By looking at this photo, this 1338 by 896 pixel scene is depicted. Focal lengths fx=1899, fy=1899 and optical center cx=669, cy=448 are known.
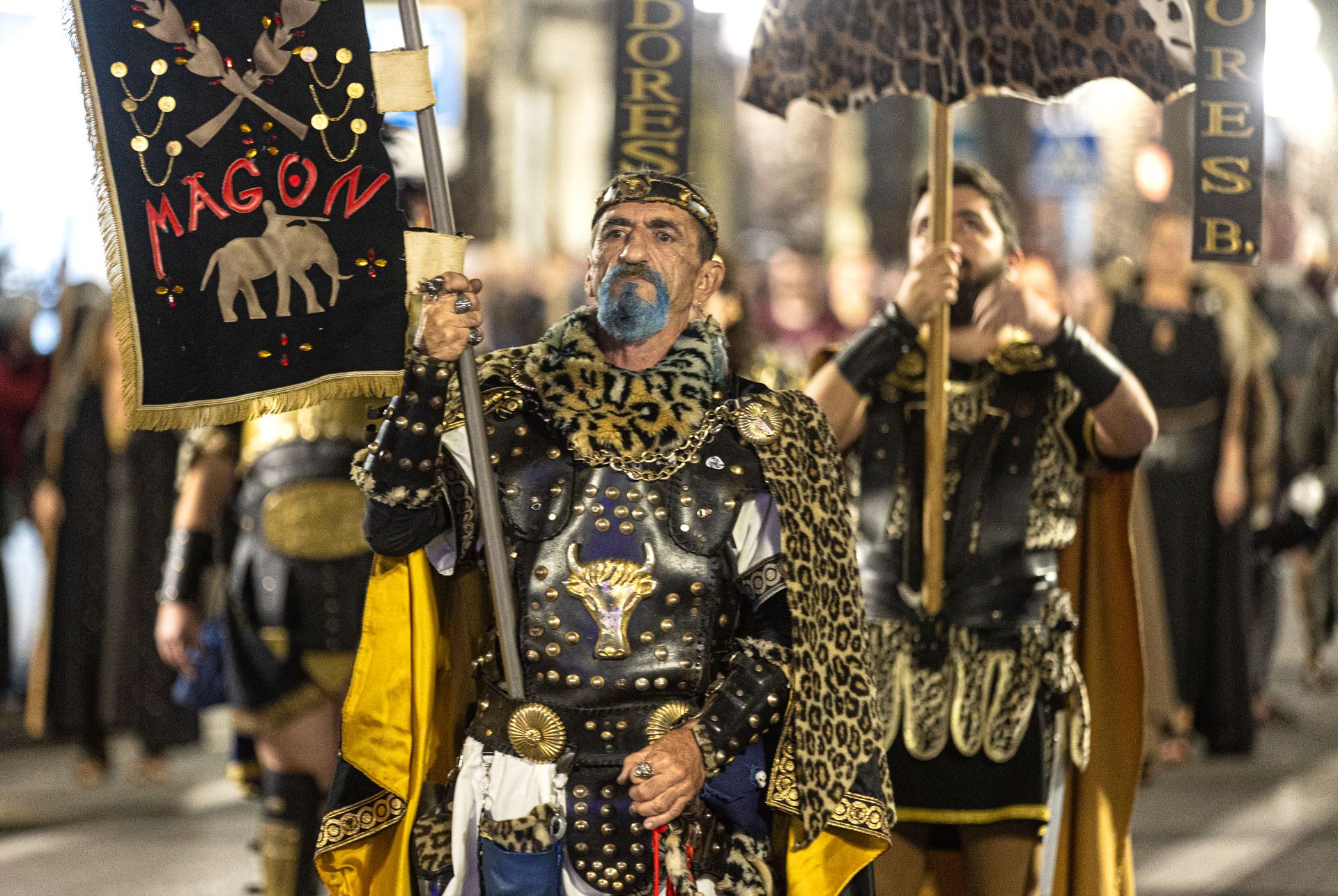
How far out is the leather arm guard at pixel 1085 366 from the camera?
444 centimetres

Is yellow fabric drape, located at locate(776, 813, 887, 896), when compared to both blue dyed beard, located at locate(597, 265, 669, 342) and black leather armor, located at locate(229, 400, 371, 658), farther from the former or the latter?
black leather armor, located at locate(229, 400, 371, 658)

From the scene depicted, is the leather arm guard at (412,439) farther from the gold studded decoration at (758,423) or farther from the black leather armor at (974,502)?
the black leather armor at (974,502)

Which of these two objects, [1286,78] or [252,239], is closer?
[252,239]

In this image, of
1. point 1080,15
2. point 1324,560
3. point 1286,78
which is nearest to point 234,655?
point 1080,15

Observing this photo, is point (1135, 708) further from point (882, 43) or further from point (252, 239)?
point (252, 239)

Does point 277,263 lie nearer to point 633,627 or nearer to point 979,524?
point 633,627

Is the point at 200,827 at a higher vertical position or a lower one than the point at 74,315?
lower

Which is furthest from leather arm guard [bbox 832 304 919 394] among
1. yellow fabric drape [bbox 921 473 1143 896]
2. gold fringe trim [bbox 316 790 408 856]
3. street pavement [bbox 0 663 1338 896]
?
street pavement [bbox 0 663 1338 896]

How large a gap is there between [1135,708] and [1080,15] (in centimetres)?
169

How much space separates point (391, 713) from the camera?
11.5ft

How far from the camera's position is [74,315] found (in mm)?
8234

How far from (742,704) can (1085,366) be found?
149cm

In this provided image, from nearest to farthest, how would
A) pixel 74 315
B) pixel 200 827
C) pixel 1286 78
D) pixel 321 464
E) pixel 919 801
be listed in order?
1. pixel 919 801
2. pixel 321 464
3. pixel 200 827
4. pixel 74 315
5. pixel 1286 78

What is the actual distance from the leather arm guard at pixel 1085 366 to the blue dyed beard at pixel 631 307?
53.5 inches
